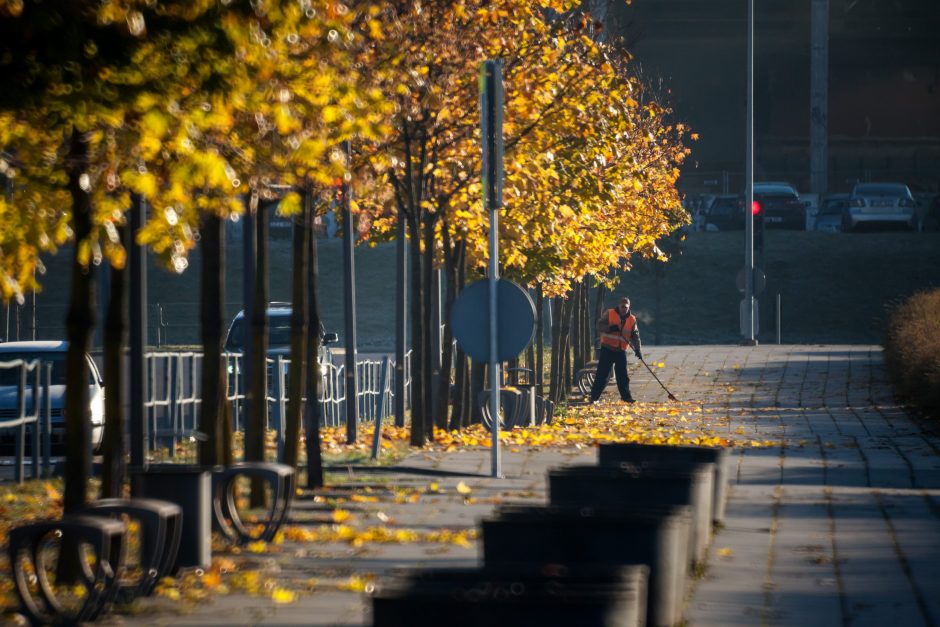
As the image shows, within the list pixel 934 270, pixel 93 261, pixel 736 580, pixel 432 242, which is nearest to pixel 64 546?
pixel 93 261

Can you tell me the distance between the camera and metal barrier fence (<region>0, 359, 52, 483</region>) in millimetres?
15359

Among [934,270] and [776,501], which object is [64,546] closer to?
[776,501]

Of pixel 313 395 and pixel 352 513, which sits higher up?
pixel 313 395

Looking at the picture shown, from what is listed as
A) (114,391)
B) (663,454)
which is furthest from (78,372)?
(663,454)

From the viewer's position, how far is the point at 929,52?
70062 mm

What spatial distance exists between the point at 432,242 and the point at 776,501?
786 cm

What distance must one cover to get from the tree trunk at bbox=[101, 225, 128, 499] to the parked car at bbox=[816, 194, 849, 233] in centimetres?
5534

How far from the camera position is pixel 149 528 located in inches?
304

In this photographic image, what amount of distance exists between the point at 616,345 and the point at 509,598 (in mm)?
23798

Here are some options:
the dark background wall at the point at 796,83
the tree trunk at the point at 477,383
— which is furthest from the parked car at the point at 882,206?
the tree trunk at the point at 477,383

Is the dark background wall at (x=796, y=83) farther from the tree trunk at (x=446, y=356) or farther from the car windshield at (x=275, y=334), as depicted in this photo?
the tree trunk at (x=446, y=356)

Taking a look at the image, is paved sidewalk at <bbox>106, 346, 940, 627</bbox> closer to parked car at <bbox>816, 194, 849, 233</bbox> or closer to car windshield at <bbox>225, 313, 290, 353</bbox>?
car windshield at <bbox>225, 313, 290, 353</bbox>

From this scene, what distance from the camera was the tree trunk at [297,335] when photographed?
42.2ft

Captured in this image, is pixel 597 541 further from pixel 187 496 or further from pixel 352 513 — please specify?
pixel 352 513
